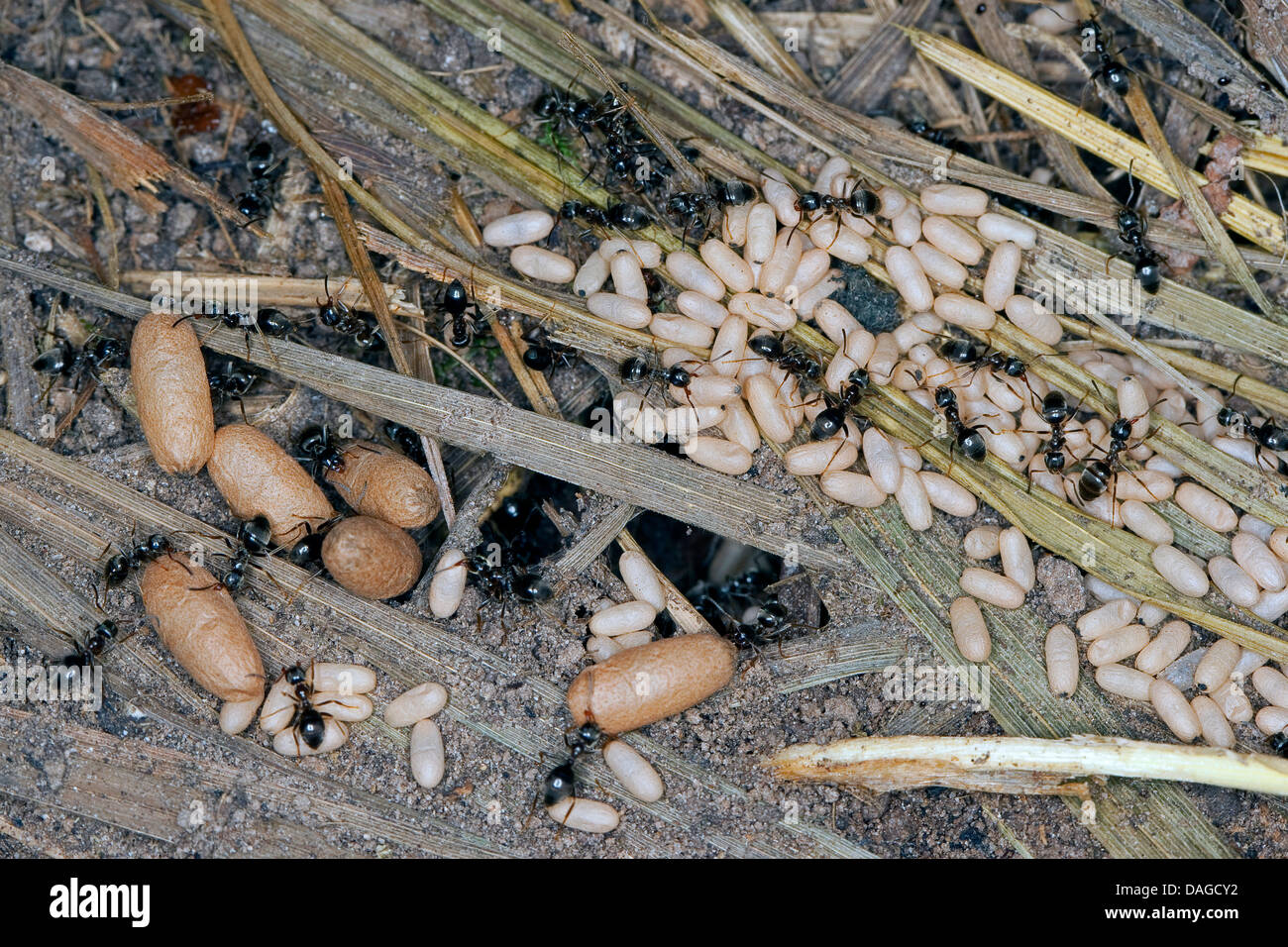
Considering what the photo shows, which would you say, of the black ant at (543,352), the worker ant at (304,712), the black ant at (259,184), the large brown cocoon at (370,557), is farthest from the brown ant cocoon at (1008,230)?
the worker ant at (304,712)

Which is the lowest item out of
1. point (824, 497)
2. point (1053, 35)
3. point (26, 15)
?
point (824, 497)

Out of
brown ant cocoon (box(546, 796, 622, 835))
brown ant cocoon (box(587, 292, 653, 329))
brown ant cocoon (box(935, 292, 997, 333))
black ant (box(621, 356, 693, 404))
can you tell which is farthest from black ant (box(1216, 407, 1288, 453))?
brown ant cocoon (box(546, 796, 622, 835))

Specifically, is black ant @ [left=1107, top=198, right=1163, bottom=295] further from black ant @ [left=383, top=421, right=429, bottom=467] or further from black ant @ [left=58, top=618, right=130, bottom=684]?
black ant @ [left=58, top=618, right=130, bottom=684]

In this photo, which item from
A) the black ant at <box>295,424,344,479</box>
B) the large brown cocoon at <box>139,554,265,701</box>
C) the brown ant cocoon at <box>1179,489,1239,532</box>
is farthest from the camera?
the brown ant cocoon at <box>1179,489,1239,532</box>

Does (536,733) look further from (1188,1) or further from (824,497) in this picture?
(1188,1)

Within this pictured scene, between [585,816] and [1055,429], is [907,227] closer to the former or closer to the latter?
[1055,429]

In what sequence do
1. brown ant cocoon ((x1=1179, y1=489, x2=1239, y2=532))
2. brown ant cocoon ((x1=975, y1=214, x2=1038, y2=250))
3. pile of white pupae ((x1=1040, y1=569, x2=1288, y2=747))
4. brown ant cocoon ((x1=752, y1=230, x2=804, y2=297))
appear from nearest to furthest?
1. pile of white pupae ((x1=1040, y1=569, x2=1288, y2=747))
2. brown ant cocoon ((x1=1179, y1=489, x2=1239, y2=532))
3. brown ant cocoon ((x1=752, y1=230, x2=804, y2=297))
4. brown ant cocoon ((x1=975, y1=214, x2=1038, y2=250))

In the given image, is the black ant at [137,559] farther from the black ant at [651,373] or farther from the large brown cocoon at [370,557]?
the black ant at [651,373]
